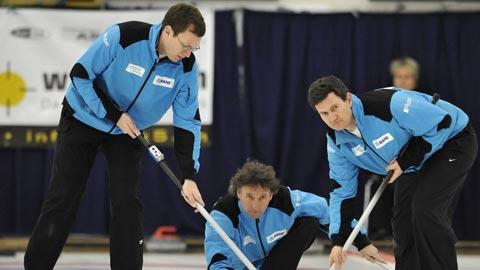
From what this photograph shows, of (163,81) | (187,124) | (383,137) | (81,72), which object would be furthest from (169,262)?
(383,137)

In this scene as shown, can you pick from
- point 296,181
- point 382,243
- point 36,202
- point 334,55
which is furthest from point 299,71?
point 36,202

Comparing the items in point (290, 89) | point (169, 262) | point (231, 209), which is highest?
point (290, 89)

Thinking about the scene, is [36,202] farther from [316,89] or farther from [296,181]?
[316,89]

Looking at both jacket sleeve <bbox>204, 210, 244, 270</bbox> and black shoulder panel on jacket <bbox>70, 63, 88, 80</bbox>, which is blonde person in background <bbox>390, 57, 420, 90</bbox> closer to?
jacket sleeve <bbox>204, 210, 244, 270</bbox>

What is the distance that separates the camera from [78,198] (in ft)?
13.7

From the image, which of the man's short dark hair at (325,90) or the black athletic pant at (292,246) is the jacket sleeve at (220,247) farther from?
the man's short dark hair at (325,90)

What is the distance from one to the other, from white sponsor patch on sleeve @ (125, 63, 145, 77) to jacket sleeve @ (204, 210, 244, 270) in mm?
888

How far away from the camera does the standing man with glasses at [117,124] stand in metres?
4.02

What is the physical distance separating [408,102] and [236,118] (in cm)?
360

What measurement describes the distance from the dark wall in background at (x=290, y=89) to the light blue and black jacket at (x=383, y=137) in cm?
321

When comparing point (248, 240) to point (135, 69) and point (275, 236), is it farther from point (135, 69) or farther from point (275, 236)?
point (135, 69)

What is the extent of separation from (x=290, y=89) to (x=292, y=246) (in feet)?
10.9

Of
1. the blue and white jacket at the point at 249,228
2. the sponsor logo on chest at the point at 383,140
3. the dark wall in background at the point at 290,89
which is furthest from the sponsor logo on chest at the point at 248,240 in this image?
the dark wall in background at the point at 290,89

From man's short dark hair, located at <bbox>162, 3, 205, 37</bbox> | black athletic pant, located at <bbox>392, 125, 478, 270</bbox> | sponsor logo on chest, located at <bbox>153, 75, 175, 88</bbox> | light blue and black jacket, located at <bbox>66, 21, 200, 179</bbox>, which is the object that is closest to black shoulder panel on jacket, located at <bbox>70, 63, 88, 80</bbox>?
light blue and black jacket, located at <bbox>66, 21, 200, 179</bbox>
